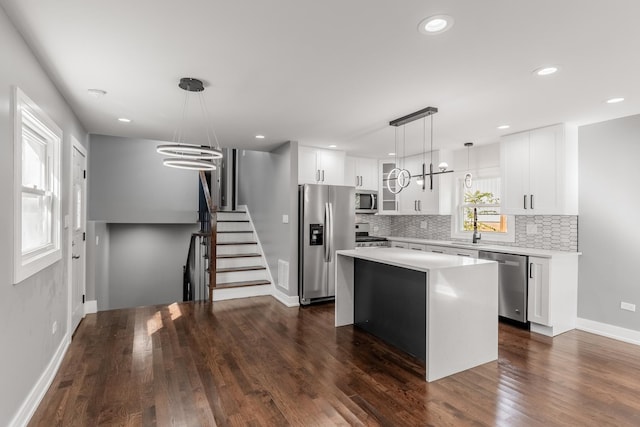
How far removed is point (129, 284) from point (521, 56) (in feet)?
25.4

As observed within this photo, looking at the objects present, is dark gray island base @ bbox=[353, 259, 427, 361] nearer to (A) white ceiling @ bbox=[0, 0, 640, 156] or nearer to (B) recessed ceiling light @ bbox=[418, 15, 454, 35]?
(A) white ceiling @ bbox=[0, 0, 640, 156]

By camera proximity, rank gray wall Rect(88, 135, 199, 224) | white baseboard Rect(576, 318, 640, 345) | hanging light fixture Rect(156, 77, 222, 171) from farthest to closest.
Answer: gray wall Rect(88, 135, 199, 224) < white baseboard Rect(576, 318, 640, 345) < hanging light fixture Rect(156, 77, 222, 171)

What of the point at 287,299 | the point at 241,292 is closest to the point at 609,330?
the point at 287,299

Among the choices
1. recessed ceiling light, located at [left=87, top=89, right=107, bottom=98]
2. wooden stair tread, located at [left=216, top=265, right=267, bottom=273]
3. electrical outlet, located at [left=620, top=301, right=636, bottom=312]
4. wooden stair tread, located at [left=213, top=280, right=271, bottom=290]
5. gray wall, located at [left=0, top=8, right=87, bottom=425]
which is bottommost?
wooden stair tread, located at [left=213, top=280, right=271, bottom=290]

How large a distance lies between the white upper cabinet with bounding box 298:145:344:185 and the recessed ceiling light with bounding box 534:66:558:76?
10.9 feet

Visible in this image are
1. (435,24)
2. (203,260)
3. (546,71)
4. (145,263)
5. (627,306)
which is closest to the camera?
(435,24)

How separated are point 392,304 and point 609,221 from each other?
2732 mm

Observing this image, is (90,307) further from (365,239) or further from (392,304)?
(365,239)

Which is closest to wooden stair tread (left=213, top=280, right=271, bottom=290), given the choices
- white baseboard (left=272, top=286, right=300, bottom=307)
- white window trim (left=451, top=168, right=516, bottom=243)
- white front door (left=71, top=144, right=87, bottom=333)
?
white baseboard (left=272, top=286, right=300, bottom=307)

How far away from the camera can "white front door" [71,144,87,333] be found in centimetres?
381

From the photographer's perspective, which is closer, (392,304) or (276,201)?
(392,304)

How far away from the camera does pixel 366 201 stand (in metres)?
6.29

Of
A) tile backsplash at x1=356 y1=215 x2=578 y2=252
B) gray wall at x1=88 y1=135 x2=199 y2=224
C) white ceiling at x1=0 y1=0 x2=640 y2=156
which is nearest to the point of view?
white ceiling at x1=0 y1=0 x2=640 y2=156

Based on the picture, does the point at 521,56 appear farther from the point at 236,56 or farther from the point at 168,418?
the point at 168,418
